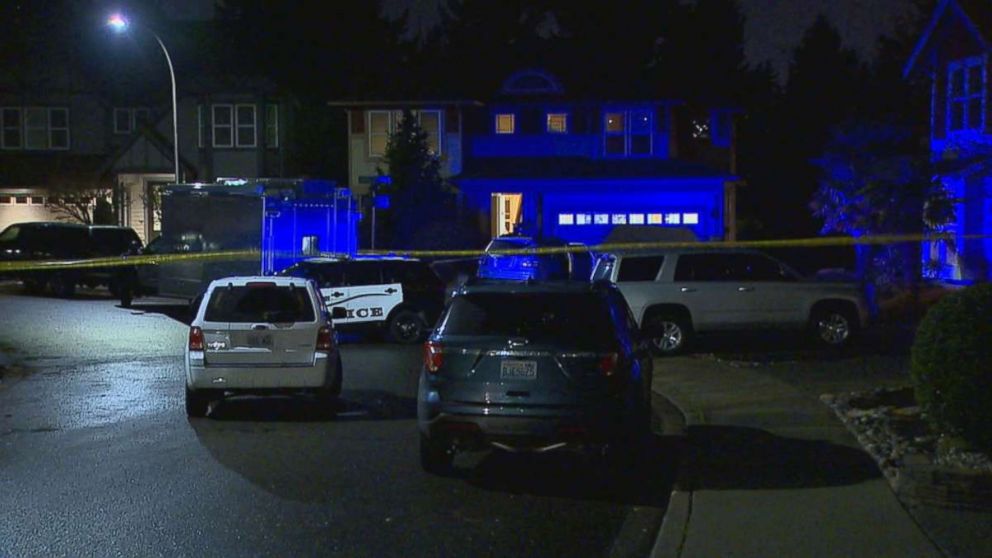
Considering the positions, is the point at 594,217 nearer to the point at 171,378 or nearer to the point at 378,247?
the point at 378,247

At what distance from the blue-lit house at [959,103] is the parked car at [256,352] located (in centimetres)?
1488

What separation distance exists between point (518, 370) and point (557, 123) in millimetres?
34477

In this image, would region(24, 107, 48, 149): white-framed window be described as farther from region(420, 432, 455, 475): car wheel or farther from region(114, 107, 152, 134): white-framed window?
region(420, 432, 455, 475): car wheel

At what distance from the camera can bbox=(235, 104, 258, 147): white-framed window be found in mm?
48250

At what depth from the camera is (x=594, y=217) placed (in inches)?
1698

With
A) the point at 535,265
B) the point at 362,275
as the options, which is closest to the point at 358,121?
the point at 535,265

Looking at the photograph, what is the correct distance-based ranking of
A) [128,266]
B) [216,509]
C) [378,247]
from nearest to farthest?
[216,509]
[128,266]
[378,247]

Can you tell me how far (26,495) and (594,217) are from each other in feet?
112

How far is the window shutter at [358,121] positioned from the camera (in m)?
44.7

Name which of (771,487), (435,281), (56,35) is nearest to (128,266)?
(435,281)

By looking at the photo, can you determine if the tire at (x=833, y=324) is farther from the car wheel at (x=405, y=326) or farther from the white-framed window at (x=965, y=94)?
the white-framed window at (x=965, y=94)

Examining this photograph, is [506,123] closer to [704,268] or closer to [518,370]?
[704,268]

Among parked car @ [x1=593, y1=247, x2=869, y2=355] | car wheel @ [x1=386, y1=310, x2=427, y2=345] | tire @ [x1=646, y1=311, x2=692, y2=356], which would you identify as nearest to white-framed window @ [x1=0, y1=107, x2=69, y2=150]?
car wheel @ [x1=386, y1=310, x2=427, y2=345]

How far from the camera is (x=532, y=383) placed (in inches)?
396
